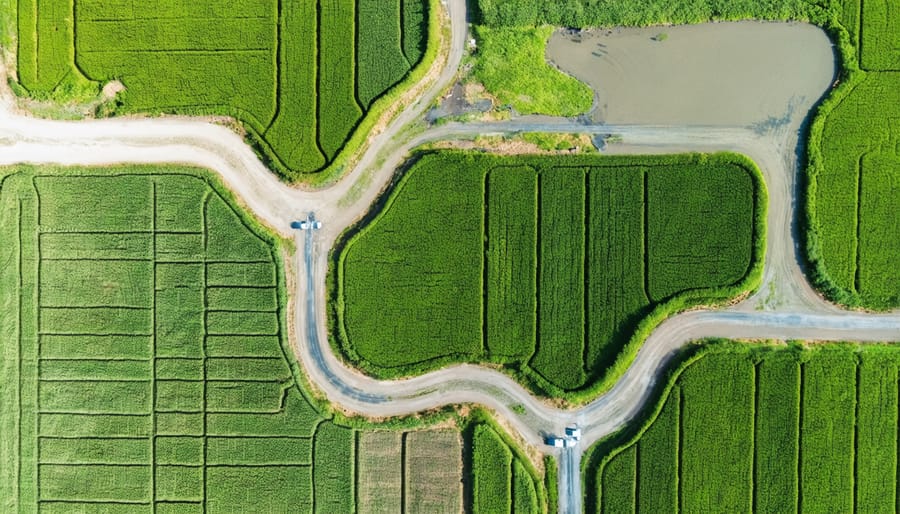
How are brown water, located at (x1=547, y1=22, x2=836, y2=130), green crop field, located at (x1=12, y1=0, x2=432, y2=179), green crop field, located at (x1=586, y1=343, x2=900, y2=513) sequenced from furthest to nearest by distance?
green crop field, located at (x1=12, y1=0, x2=432, y2=179) < brown water, located at (x1=547, y1=22, x2=836, y2=130) < green crop field, located at (x1=586, y1=343, x2=900, y2=513)

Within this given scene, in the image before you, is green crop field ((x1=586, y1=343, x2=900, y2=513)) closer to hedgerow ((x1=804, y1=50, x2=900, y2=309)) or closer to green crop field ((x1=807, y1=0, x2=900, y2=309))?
hedgerow ((x1=804, y1=50, x2=900, y2=309))

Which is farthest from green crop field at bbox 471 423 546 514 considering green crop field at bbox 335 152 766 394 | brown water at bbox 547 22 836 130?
brown water at bbox 547 22 836 130

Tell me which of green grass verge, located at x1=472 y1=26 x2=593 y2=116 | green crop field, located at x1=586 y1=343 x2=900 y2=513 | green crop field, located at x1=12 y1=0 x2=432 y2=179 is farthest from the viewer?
green crop field, located at x1=12 y1=0 x2=432 y2=179

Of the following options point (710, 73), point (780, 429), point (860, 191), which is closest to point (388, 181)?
point (710, 73)

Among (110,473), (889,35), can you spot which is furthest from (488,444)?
(889,35)

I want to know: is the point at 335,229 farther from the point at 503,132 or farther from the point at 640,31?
the point at 640,31

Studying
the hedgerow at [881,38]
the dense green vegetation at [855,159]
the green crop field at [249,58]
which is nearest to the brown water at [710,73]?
the dense green vegetation at [855,159]
